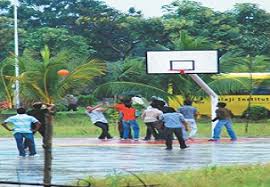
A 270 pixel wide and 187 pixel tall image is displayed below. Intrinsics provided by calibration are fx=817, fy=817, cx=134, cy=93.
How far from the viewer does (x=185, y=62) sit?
2992 cm

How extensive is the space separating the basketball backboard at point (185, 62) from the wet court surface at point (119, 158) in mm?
3143

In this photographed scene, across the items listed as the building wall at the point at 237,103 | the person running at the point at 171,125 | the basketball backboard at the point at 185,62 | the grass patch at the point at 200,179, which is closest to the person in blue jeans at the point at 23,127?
the person running at the point at 171,125

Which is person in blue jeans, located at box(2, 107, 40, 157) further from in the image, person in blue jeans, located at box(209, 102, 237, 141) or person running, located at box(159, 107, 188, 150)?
person in blue jeans, located at box(209, 102, 237, 141)

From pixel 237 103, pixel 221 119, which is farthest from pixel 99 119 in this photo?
pixel 237 103

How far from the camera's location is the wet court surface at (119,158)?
1668 cm

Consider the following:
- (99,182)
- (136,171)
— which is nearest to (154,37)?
(136,171)

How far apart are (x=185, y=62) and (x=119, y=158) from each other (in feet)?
33.6

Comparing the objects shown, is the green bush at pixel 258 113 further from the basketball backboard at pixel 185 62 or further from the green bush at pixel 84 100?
the green bush at pixel 84 100

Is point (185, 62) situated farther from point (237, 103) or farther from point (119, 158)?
point (237, 103)

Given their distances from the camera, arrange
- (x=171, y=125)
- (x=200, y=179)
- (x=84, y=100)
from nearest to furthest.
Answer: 1. (x=200, y=179)
2. (x=171, y=125)
3. (x=84, y=100)

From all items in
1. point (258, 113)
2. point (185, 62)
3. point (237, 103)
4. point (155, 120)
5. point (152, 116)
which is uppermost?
point (185, 62)

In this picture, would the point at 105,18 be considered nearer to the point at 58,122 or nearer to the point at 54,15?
the point at 54,15

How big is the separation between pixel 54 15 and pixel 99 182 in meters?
57.0

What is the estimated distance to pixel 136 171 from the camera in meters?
16.4
